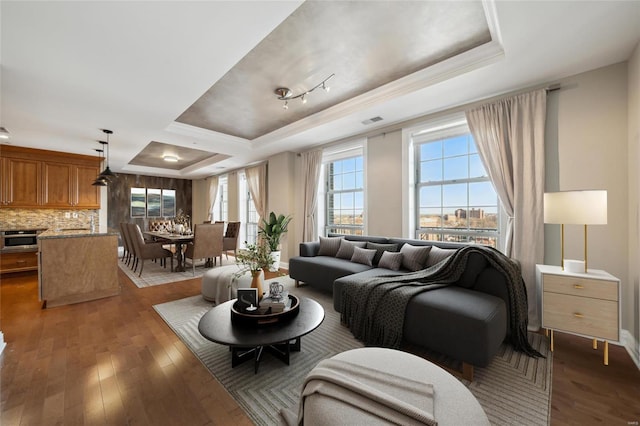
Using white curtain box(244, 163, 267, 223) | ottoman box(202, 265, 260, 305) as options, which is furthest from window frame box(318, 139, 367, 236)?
ottoman box(202, 265, 260, 305)

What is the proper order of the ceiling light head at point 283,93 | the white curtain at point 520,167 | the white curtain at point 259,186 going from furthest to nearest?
the white curtain at point 259,186
the ceiling light head at point 283,93
the white curtain at point 520,167

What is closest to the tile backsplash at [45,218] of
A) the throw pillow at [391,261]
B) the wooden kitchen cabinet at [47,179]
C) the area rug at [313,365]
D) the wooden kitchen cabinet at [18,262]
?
the wooden kitchen cabinet at [47,179]

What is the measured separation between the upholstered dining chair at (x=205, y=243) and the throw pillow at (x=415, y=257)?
3.59m

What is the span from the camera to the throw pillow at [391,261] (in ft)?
10.6

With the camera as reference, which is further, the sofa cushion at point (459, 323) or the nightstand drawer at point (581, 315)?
the nightstand drawer at point (581, 315)

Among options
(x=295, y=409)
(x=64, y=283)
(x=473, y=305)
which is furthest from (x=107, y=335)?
(x=473, y=305)

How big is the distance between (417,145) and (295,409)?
363 centimetres

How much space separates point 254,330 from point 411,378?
→ 1134 millimetres

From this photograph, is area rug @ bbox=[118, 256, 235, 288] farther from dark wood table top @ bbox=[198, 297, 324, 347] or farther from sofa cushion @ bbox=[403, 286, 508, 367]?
sofa cushion @ bbox=[403, 286, 508, 367]

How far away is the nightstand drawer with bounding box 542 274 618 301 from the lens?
1990 millimetres

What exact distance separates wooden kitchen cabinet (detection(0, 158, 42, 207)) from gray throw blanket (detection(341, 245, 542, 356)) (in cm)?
651

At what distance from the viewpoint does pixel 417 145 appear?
12.8ft

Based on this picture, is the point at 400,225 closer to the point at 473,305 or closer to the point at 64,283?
the point at 473,305

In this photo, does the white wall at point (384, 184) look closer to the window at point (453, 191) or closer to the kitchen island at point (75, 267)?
the window at point (453, 191)
